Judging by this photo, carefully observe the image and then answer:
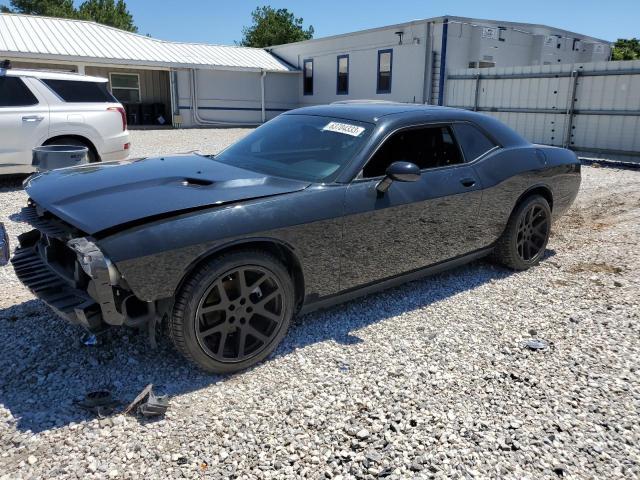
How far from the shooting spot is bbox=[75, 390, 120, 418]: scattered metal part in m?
2.69

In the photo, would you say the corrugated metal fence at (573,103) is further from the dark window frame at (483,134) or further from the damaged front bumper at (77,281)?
the damaged front bumper at (77,281)

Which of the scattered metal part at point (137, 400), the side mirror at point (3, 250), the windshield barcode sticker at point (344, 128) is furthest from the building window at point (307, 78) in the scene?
the scattered metal part at point (137, 400)

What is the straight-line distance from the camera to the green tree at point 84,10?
53562 millimetres

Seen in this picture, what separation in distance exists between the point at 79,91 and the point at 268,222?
6.56 metres

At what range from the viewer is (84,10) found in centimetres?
5666

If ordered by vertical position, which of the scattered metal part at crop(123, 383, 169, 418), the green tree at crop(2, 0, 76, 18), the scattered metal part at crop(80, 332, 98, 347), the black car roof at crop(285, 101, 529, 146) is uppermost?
the green tree at crop(2, 0, 76, 18)

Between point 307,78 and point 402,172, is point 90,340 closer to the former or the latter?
point 402,172

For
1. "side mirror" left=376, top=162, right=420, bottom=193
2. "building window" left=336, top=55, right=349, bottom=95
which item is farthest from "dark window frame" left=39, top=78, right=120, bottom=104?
"building window" left=336, top=55, right=349, bottom=95

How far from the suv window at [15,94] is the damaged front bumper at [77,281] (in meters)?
5.29

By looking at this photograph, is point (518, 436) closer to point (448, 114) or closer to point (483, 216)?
point (483, 216)

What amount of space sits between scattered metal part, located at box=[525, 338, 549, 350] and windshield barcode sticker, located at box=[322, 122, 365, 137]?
1883 millimetres

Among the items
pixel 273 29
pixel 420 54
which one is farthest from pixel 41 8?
pixel 420 54

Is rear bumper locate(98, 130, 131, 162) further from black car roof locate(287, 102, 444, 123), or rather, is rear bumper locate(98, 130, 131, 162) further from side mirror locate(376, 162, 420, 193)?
side mirror locate(376, 162, 420, 193)

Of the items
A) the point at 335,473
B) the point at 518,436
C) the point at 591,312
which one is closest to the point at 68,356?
the point at 335,473
